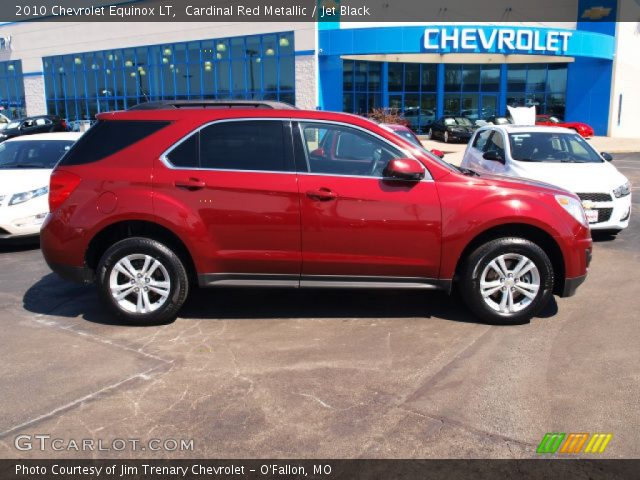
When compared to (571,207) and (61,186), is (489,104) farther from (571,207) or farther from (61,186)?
(61,186)

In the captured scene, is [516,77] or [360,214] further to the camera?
[516,77]

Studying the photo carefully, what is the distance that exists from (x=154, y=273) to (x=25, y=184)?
13.5ft

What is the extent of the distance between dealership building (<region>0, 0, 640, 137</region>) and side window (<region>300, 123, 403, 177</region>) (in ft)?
82.3

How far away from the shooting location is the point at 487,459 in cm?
309

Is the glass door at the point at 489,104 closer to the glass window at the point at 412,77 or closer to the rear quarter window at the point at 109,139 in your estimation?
the glass window at the point at 412,77

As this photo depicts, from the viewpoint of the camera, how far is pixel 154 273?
16.5 feet

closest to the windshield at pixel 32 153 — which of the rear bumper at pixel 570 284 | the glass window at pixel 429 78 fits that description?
the rear bumper at pixel 570 284

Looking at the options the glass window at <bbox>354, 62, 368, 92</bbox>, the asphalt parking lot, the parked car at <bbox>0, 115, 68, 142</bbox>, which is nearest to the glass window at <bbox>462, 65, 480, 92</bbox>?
the glass window at <bbox>354, 62, 368, 92</bbox>

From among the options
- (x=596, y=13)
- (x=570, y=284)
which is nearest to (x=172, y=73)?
(x=596, y=13)

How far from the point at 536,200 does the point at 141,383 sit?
350cm

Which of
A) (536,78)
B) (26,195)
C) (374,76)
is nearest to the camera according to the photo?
(26,195)

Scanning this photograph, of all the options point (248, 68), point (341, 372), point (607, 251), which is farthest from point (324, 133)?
point (248, 68)

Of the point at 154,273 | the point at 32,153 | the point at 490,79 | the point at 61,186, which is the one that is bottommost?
the point at 154,273

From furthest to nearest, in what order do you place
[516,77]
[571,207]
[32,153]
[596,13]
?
[516,77] → [596,13] → [32,153] → [571,207]
